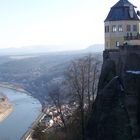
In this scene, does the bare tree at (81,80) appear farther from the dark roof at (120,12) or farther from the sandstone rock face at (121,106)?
the sandstone rock face at (121,106)

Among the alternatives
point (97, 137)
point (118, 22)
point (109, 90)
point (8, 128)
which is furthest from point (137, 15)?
point (8, 128)

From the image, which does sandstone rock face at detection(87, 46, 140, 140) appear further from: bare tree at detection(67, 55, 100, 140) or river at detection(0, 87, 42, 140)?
river at detection(0, 87, 42, 140)

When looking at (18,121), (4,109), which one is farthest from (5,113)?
(18,121)

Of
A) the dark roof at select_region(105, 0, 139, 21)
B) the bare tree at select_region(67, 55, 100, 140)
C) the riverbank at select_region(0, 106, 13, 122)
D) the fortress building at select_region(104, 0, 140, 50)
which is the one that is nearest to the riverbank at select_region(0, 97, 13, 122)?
the riverbank at select_region(0, 106, 13, 122)

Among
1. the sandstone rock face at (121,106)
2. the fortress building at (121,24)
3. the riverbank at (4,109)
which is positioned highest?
the fortress building at (121,24)

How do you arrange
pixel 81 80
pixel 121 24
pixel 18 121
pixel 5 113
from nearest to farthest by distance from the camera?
1. pixel 121 24
2. pixel 81 80
3. pixel 18 121
4. pixel 5 113

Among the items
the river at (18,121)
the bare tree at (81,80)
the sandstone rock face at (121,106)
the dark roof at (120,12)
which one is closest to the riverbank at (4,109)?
the river at (18,121)

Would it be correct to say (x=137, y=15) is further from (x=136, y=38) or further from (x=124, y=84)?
(x=124, y=84)

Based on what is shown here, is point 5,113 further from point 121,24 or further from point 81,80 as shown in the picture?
point 121,24
